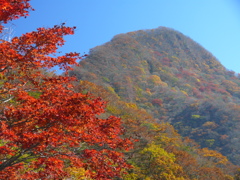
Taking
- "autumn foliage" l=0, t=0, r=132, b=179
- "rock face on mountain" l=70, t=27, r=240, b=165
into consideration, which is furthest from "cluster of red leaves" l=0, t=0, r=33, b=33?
"rock face on mountain" l=70, t=27, r=240, b=165

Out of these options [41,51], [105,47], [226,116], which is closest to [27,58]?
[41,51]

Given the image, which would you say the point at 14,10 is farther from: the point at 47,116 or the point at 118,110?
the point at 118,110

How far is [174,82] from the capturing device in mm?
43438

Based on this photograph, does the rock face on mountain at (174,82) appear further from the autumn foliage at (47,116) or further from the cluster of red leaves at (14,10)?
the cluster of red leaves at (14,10)

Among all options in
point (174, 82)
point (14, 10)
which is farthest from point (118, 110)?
point (174, 82)

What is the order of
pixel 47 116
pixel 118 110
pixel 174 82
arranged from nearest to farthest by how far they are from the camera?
pixel 47 116
pixel 118 110
pixel 174 82

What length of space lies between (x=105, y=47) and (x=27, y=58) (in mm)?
43139

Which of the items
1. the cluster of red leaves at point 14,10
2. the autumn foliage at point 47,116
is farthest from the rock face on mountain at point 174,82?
the cluster of red leaves at point 14,10

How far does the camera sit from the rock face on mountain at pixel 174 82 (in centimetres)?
2767

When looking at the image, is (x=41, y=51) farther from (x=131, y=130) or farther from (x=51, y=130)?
(x=131, y=130)

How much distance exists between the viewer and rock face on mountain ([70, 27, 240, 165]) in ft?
90.8

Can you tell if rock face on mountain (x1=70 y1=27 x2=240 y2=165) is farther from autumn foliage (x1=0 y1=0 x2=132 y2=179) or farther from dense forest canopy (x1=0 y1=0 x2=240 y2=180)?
autumn foliage (x1=0 y1=0 x2=132 y2=179)

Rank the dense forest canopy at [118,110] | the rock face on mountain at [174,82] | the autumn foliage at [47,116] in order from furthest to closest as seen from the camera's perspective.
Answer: the rock face on mountain at [174,82]
the dense forest canopy at [118,110]
the autumn foliage at [47,116]

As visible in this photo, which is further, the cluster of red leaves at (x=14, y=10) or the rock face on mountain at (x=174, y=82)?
the rock face on mountain at (x=174, y=82)
